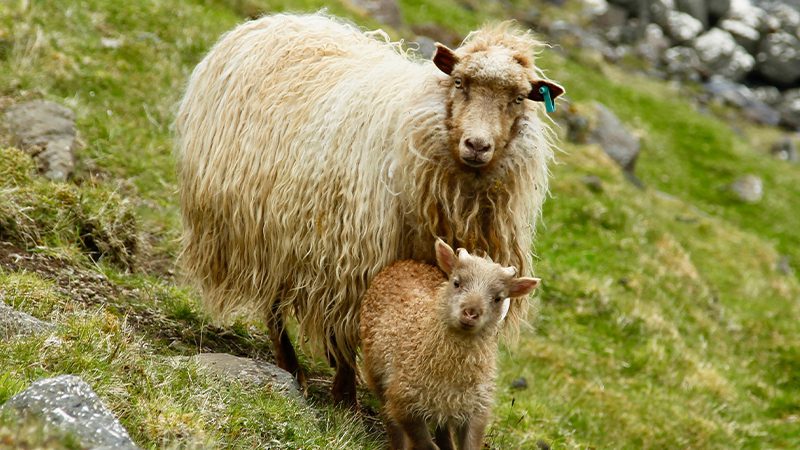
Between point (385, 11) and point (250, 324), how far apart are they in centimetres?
1386

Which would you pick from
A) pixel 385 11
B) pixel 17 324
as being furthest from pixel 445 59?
pixel 385 11

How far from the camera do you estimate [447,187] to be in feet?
22.8

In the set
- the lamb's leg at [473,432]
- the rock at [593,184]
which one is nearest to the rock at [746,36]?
the rock at [593,184]

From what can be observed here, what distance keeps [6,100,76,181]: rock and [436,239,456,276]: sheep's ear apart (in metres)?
4.83

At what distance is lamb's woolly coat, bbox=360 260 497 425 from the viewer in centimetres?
626

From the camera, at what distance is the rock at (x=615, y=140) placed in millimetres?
20531

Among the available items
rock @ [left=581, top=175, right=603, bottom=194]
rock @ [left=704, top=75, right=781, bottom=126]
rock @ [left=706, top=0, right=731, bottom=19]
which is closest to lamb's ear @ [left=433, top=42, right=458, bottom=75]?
rock @ [left=581, top=175, right=603, bottom=194]

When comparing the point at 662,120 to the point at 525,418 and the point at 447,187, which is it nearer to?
the point at 525,418

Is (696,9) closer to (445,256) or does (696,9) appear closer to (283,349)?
(283,349)

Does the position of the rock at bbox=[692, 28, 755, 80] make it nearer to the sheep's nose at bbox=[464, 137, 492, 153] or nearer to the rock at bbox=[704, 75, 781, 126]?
the rock at bbox=[704, 75, 781, 126]

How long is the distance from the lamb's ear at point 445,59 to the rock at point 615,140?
13673 millimetres

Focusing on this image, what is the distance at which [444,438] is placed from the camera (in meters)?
6.73

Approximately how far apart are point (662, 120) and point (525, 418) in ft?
64.6

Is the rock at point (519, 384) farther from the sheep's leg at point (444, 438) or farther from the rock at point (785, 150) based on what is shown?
the rock at point (785, 150)
